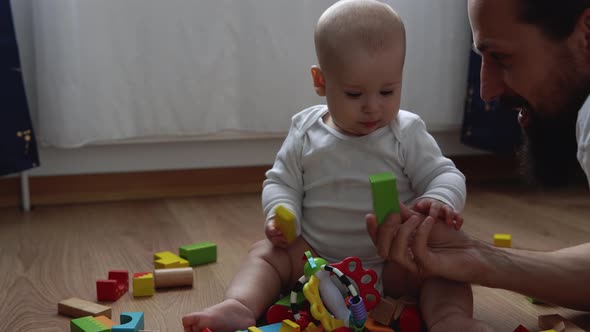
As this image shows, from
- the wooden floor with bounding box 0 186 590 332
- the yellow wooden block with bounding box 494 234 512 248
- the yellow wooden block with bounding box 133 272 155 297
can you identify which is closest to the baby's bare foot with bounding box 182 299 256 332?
the wooden floor with bounding box 0 186 590 332

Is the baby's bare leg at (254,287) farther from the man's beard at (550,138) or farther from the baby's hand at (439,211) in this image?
the man's beard at (550,138)

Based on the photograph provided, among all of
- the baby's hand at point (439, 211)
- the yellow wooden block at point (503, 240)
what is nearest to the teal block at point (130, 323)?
the baby's hand at point (439, 211)

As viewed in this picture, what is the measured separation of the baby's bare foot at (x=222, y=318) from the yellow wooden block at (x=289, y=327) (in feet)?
0.21

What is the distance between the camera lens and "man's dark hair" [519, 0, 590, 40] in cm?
109

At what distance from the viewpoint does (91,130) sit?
1.90 m

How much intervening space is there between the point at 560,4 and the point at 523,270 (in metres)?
0.42

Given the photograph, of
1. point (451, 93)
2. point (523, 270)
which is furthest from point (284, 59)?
point (523, 270)

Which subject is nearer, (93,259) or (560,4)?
(560,4)

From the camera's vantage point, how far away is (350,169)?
4.00 feet

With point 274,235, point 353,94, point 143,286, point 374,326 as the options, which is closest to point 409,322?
point 374,326

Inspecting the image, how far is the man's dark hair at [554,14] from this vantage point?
1.09m

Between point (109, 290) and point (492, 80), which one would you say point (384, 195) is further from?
point (109, 290)

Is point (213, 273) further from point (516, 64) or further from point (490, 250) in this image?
point (516, 64)

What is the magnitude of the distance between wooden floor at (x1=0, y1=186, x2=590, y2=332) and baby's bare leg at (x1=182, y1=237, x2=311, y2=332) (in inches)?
4.3
